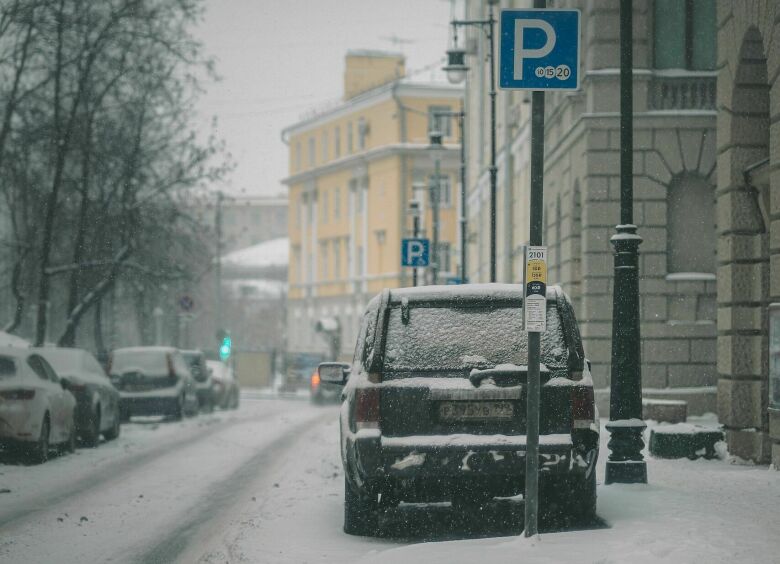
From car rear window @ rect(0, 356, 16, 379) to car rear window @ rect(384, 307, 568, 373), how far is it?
9.25 meters

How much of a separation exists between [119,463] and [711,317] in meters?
10.7

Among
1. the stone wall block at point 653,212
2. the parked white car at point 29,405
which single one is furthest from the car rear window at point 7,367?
the stone wall block at point 653,212

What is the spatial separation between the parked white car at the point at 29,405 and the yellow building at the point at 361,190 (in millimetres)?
54099

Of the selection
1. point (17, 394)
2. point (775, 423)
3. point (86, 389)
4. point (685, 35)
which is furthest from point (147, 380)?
point (775, 423)

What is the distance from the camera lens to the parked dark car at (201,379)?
39.2 m

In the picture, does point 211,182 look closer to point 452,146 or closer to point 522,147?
point 522,147

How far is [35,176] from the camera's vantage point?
3647 centimetres

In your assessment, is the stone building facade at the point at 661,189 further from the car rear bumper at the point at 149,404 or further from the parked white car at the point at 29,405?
the car rear bumper at the point at 149,404

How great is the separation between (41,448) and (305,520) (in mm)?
7727

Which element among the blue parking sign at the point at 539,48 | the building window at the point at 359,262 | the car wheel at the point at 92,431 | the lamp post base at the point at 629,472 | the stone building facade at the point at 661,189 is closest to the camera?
the blue parking sign at the point at 539,48

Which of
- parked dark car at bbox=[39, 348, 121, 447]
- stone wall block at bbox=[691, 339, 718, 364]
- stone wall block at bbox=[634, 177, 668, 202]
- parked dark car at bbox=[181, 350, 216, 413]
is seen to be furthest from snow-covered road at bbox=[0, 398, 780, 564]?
parked dark car at bbox=[181, 350, 216, 413]

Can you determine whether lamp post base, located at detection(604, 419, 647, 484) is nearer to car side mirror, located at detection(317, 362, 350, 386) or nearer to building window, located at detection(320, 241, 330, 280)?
car side mirror, located at detection(317, 362, 350, 386)

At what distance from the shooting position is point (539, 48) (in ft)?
29.3

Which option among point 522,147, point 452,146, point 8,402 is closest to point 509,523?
point 8,402
